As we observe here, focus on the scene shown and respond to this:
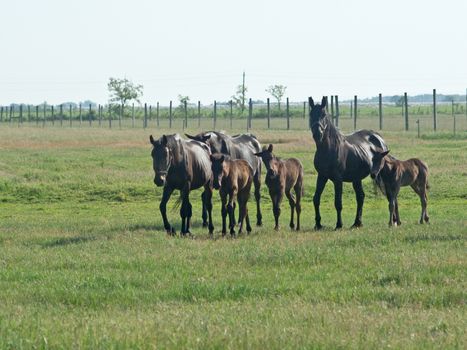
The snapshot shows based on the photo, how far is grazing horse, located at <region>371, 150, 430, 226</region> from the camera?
21.1 metres

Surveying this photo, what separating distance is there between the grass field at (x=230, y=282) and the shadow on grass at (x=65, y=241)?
0.03 metres

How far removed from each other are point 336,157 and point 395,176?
1350 millimetres

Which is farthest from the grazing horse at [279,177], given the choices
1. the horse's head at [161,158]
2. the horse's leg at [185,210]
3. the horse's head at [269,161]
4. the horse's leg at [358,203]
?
the horse's head at [161,158]

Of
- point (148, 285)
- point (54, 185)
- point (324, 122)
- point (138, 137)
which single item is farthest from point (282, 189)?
point (138, 137)

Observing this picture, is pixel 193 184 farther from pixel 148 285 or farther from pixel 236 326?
pixel 236 326

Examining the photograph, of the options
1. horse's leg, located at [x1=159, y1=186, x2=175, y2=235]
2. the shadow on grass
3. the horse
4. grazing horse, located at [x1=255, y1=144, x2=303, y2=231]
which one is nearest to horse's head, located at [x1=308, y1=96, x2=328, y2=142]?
grazing horse, located at [x1=255, y1=144, x2=303, y2=231]

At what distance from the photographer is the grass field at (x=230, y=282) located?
9312 millimetres

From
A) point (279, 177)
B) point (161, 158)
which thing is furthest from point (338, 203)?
point (161, 158)

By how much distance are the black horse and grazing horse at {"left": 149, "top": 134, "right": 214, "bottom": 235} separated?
2329 millimetres

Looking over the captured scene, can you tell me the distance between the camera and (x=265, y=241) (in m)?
18.2

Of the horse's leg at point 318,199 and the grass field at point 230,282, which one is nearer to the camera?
the grass field at point 230,282

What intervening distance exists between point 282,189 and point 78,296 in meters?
9.37

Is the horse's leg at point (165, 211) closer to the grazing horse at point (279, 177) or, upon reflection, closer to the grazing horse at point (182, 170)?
the grazing horse at point (182, 170)

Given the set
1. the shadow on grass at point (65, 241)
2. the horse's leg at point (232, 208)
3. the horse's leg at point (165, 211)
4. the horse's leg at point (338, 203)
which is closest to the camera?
the shadow on grass at point (65, 241)
